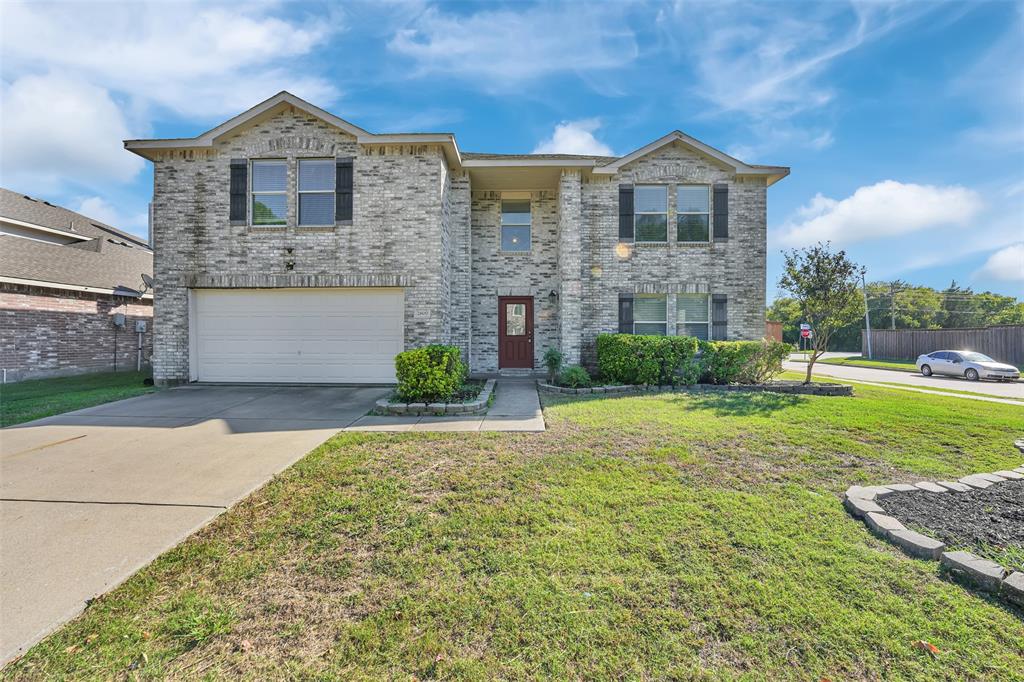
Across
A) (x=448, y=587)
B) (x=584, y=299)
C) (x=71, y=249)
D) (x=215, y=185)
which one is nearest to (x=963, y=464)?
(x=448, y=587)

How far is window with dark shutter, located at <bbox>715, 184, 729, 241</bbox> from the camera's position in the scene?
11.6 metres

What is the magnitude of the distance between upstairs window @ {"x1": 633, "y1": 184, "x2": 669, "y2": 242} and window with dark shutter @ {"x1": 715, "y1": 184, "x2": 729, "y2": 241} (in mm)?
1433

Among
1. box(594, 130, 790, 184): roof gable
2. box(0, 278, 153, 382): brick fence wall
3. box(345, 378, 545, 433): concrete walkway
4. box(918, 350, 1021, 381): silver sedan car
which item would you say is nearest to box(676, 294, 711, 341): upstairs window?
A: box(594, 130, 790, 184): roof gable

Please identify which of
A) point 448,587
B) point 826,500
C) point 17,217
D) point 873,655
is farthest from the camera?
point 17,217

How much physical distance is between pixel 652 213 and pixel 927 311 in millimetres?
48978

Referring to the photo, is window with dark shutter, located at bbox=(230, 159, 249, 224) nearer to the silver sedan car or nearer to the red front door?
the red front door

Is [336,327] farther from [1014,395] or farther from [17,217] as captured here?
[1014,395]

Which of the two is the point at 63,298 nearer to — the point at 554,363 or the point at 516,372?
the point at 516,372

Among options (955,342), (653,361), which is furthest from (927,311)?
(653,361)

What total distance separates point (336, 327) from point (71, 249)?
11113 mm

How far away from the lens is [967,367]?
15438 mm

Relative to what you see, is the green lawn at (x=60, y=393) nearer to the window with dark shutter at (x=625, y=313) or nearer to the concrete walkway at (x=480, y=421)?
the concrete walkway at (x=480, y=421)

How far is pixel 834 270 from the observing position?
992 centimetres

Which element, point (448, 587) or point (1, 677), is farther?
point (448, 587)
